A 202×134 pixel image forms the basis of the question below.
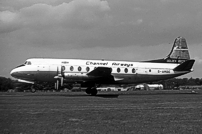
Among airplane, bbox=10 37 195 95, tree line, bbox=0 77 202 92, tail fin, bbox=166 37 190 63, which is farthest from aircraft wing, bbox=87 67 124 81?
tail fin, bbox=166 37 190 63

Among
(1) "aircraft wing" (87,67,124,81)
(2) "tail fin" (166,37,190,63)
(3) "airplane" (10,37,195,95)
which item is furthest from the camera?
(2) "tail fin" (166,37,190,63)

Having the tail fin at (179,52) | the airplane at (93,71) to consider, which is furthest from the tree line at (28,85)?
the tail fin at (179,52)

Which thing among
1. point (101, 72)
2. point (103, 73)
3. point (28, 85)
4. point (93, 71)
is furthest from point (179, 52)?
point (28, 85)

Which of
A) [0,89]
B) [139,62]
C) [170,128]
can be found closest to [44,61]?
[0,89]

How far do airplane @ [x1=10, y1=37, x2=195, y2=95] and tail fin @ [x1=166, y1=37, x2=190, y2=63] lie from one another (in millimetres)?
1020

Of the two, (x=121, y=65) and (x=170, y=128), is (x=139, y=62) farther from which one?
(x=170, y=128)

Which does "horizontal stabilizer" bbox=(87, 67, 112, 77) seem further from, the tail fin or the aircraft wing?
the tail fin

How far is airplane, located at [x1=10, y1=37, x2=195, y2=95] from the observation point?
27.9 meters

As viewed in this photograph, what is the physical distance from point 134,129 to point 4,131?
437 centimetres

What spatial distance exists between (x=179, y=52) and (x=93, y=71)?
12.8 metres

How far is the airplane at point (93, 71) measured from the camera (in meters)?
27.9

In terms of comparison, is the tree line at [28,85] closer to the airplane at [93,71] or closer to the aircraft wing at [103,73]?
the airplane at [93,71]

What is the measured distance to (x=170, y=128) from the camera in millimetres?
9531

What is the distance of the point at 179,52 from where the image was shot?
111 feet
